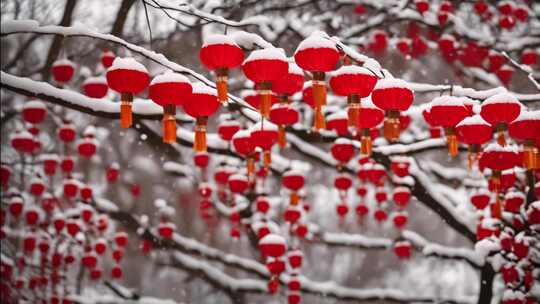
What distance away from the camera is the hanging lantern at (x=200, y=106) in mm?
4020

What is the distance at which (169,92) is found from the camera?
385cm

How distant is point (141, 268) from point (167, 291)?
521 centimetres

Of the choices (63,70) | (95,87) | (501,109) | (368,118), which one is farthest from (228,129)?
(501,109)

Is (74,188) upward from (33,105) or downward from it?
downward

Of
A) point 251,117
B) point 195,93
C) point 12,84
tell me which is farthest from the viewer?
point 251,117

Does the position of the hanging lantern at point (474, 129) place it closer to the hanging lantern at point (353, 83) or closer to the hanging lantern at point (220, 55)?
the hanging lantern at point (353, 83)

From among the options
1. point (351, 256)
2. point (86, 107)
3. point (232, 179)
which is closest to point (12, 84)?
point (86, 107)

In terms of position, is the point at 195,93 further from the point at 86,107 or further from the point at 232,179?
the point at 232,179

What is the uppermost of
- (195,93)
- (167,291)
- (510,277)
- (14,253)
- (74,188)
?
(195,93)

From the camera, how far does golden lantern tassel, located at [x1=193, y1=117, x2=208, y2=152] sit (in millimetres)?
3996

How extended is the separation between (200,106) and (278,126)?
65.8 inches

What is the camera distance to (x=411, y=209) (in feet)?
65.3

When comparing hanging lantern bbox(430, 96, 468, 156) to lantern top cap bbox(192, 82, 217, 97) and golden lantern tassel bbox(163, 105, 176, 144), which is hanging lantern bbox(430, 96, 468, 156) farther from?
golden lantern tassel bbox(163, 105, 176, 144)

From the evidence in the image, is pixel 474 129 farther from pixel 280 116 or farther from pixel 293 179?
pixel 293 179
